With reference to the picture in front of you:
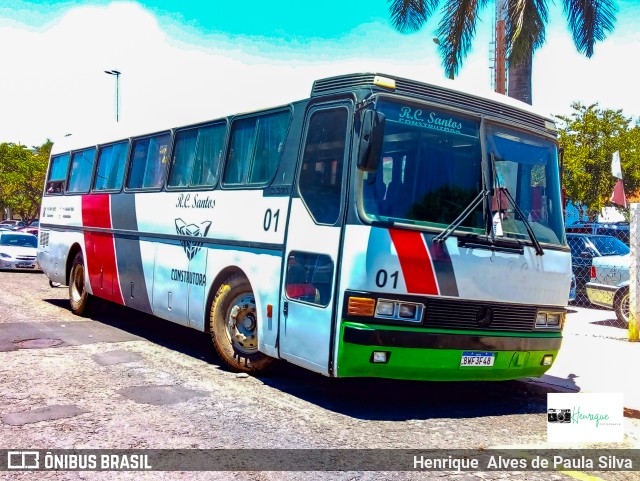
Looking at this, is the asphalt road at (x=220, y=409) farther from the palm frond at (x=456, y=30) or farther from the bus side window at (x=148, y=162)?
the palm frond at (x=456, y=30)

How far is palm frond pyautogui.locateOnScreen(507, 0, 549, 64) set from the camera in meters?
16.1

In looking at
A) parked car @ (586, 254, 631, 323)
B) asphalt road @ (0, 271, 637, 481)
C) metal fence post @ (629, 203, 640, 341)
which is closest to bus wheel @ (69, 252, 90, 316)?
asphalt road @ (0, 271, 637, 481)

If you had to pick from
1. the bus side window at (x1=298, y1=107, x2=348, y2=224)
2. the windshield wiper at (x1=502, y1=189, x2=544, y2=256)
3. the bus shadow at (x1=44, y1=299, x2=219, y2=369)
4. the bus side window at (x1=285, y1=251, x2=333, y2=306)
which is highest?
the bus side window at (x1=298, y1=107, x2=348, y2=224)

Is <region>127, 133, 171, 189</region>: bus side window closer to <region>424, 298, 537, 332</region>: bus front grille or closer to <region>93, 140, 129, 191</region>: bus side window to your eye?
<region>93, 140, 129, 191</region>: bus side window

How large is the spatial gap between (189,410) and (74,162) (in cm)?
867

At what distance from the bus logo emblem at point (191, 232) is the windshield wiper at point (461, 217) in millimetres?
3333

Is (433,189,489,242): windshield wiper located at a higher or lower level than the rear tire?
higher

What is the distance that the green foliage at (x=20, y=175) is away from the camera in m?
68.6

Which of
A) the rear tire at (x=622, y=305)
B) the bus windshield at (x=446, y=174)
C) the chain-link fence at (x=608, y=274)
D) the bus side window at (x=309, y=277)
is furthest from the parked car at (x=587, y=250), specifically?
the bus side window at (x=309, y=277)

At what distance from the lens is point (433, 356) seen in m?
6.54

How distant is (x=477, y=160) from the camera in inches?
272

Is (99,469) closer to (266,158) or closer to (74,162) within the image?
(266,158)

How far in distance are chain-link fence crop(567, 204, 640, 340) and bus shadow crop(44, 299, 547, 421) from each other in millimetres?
3814

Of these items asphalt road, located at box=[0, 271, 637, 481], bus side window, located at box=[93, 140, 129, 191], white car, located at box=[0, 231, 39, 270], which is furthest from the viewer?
white car, located at box=[0, 231, 39, 270]
